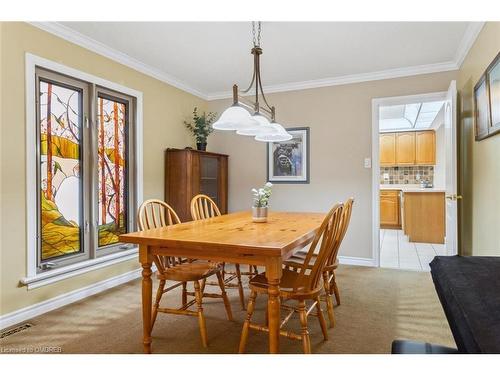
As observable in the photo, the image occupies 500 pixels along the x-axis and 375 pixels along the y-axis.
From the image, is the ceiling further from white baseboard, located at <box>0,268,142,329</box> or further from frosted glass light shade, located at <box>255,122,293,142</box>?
white baseboard, located at <box>0,268,142,329</box>

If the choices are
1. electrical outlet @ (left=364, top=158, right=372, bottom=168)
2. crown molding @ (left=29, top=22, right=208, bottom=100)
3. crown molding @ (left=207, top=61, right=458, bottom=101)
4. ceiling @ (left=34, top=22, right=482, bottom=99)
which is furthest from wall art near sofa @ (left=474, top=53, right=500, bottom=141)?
crown molding @ (left=29, top=22, right=208, bottom=100)

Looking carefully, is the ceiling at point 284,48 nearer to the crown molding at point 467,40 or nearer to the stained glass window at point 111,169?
the crown molding at point 467,40

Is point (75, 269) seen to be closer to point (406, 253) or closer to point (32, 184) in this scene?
point (32, 184)

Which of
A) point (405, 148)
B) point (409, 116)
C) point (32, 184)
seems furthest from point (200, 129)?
point (405, 148)

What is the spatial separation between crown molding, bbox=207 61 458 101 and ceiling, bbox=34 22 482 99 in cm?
1

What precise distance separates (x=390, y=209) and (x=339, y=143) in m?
3.68

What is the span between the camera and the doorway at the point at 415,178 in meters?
3.41

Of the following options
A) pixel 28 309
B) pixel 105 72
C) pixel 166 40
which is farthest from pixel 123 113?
pixel 28 309

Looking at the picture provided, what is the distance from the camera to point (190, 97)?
4.59 meters

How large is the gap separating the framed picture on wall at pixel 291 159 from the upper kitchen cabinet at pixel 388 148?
3764 mm

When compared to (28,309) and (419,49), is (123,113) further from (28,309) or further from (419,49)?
(419,49)

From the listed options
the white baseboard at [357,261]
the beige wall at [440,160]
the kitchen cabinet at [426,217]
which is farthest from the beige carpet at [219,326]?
the beige wall at [440,160]
